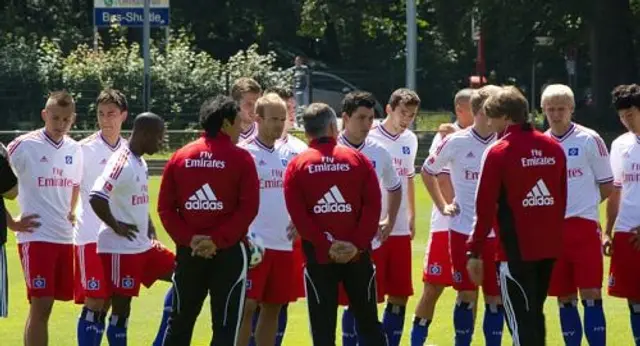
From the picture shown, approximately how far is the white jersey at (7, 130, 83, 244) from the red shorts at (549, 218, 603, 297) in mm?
3724

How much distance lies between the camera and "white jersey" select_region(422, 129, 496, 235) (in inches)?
487

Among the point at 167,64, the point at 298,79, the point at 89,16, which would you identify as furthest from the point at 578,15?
the point at 89,16

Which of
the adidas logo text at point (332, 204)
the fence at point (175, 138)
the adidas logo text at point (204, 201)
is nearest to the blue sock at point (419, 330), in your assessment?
the adidas logo text at point (332, 204)

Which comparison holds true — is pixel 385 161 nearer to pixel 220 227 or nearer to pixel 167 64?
pixel 220 227

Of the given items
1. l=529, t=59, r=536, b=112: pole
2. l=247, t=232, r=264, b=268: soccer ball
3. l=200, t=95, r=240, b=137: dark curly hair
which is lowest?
l=247, t=232, r=264, b=268: soccer ball

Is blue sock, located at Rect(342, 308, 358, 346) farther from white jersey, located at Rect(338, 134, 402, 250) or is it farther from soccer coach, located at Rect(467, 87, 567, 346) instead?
soccer coach, located at Rect(467, 87, 567, 346)

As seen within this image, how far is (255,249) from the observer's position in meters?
11.4

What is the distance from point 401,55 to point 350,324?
51.7 m

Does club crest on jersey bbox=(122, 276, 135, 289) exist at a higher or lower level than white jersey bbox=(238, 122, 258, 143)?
lower

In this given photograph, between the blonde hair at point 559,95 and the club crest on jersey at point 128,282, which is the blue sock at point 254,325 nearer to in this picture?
the club crest on jersey at point 128,282

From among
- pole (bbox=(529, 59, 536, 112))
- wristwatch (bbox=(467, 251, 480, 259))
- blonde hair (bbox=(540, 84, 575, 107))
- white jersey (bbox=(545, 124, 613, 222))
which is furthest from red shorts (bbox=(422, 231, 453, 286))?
pole (bbox=(529, 59, 536, 112))

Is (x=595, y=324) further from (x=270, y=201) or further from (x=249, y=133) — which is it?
(x=249, y=133)

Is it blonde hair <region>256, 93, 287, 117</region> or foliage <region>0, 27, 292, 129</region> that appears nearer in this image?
blonde hair <region>256, 93, 287, 117</region>

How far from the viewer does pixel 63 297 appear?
39.4 ft
